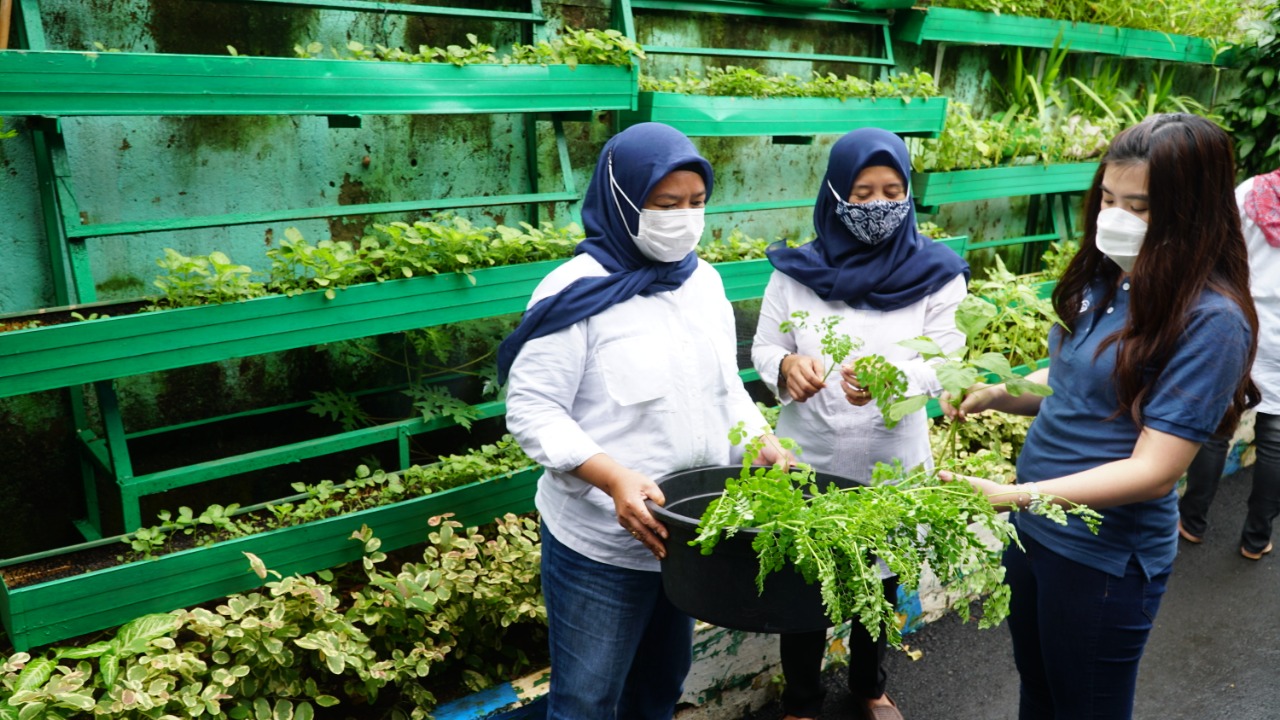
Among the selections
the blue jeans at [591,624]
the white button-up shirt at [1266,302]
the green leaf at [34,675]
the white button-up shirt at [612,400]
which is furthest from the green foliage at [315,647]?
the white button-up shirt at [1266,302]

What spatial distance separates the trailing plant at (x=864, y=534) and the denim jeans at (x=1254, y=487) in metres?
2.66

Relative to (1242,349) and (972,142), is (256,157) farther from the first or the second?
(972,142)

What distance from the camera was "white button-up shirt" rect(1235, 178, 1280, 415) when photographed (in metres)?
3.53

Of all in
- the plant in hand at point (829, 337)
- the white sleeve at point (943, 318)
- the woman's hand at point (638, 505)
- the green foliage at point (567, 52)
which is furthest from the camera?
the green foliage at point (567, 52)

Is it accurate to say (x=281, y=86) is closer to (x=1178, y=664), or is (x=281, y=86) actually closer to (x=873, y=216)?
(x=873, y=216)

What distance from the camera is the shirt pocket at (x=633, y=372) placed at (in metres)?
1.88

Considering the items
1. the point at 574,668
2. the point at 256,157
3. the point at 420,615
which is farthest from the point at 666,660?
the point at 256,157

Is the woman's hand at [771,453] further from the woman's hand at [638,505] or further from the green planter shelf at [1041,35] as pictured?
the green planter shelf at [1041,35]

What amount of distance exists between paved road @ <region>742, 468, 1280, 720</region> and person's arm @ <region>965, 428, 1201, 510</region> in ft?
4.76

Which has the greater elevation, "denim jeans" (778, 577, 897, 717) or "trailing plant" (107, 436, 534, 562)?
"trailing plant" (107, 436, 534, 562)

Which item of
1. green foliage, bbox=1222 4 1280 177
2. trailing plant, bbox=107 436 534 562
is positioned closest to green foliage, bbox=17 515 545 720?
trailing plant, bbox=107 436 534 562

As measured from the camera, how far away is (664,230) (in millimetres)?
1925

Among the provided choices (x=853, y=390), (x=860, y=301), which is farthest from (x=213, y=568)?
(x=860, y=301)

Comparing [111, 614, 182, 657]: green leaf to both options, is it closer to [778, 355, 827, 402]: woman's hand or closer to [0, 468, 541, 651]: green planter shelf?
[0, 468, 541, 651]: green planter shelf
